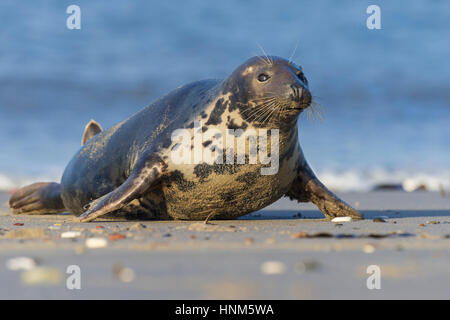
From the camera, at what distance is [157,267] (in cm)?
239

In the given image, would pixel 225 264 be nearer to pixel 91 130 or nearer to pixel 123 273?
pixel 123 273

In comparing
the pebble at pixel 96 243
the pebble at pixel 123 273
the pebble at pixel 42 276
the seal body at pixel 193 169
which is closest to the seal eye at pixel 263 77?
the seal body at pixel 193 169

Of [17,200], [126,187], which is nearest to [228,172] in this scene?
[126,187]

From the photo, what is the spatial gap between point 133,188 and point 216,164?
0.67 m

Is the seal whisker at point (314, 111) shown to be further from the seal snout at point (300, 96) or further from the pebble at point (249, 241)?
the pebble at point (249, 241)

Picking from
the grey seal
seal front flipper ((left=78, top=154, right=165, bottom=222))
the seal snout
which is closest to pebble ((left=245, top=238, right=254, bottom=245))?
the grey seal

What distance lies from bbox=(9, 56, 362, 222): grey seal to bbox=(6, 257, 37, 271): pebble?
196cm

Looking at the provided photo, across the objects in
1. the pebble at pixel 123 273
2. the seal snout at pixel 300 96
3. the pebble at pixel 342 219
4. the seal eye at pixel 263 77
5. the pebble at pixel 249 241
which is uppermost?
the seal eye at pixel 263 77

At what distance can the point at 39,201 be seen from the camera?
665cm

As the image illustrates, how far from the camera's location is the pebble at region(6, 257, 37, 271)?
2424 millimetres

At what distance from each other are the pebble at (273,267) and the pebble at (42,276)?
786mm

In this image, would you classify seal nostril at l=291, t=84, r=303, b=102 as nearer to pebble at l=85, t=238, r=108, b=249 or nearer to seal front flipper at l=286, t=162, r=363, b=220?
seal front flipper at l=286, t=162, r=363, b=220

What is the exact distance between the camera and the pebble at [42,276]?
2.17 meters
